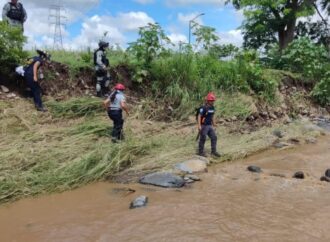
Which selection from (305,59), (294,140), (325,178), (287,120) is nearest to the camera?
(325,178)

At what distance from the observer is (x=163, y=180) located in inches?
331

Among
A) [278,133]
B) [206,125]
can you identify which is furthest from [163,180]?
[278,133]

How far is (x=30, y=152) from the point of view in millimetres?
8828

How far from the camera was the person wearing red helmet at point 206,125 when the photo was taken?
10.1 m

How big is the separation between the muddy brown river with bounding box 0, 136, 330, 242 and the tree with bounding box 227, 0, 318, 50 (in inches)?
593

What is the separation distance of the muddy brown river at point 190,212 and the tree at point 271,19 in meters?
15.1

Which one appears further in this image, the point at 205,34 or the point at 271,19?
the point at 271,19

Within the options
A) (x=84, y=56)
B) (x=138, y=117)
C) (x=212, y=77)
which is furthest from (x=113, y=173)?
(x=212, y=77)

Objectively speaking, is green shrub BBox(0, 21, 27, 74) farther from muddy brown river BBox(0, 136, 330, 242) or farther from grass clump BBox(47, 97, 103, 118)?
muddy brown river BBox(0, 136, 330, 242)

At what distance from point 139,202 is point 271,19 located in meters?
18.5

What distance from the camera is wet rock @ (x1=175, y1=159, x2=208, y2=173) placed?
910cm

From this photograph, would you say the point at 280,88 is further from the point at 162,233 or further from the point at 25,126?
the point at 162,233

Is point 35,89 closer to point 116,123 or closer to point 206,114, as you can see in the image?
point 116,123

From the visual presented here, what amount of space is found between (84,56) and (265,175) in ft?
22.5
